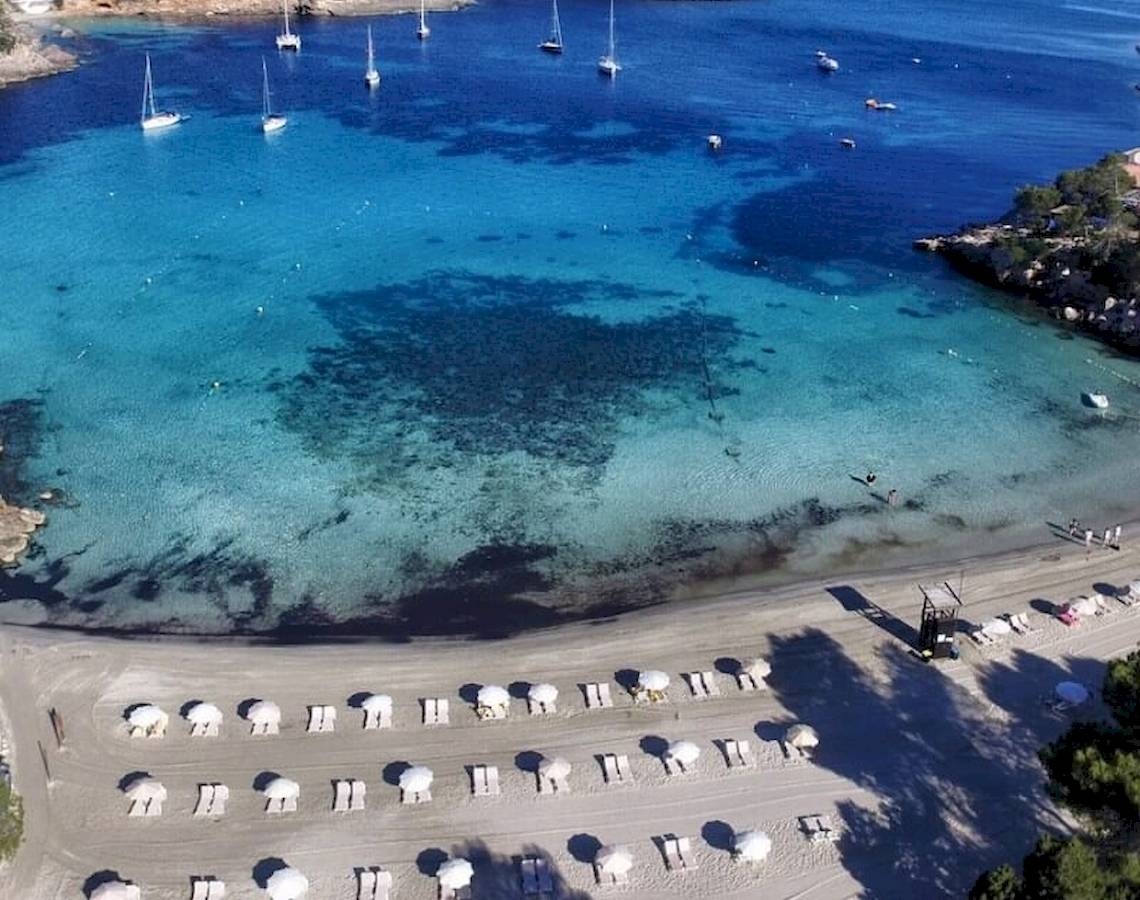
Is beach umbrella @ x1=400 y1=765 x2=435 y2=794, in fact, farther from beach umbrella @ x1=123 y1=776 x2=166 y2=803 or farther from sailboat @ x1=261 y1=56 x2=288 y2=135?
sailboat @ x1=261 y1=56 x2=288 y2=135

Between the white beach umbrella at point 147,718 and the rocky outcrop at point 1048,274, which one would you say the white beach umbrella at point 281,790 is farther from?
the rocky outcrop at point 1048,274

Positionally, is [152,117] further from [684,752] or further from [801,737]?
[801,737]

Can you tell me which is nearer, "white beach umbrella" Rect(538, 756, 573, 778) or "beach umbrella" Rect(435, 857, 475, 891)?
"beach umbrella" Rect(435, 857, 475, 891)

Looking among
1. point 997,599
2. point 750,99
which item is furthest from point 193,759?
point 750,99

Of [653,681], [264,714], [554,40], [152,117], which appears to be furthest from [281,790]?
[554,40]

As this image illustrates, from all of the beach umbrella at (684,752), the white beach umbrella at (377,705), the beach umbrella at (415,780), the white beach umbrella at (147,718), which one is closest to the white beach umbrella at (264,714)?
the white beach umbrella at (147,718)

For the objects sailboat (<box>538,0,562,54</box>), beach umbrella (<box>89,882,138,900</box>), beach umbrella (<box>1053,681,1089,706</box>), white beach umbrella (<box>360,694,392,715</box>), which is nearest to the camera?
beach umbrella (<box>89,882,138,900</box>)

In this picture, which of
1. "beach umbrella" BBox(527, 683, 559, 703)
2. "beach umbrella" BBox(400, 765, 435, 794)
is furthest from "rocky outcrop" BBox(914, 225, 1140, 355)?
"beach umbrella" BBox(400, 765, 435, 794)
